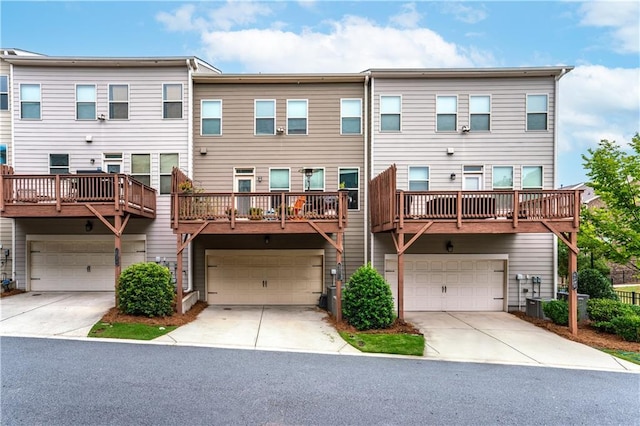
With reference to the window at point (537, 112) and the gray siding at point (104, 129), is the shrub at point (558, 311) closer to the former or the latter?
the window at point (537, 112)

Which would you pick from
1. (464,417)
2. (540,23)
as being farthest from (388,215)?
(540,23)

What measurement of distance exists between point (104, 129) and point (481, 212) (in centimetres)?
1276

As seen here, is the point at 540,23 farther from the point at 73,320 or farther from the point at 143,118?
the point at 73,320

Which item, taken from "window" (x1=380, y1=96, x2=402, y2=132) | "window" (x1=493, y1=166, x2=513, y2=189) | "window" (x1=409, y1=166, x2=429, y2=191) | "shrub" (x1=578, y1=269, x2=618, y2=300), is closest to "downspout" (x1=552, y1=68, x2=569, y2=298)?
"shrub" (x1=578, y1=269, x2=618, y2=300)

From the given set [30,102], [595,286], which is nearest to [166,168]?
[30,102]

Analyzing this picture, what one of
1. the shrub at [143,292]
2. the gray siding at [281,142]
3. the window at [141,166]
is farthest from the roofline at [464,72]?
the shrub at [143,292]

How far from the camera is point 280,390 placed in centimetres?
505

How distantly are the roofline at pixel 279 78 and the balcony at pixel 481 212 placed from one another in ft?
14.5

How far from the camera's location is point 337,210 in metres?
9.58

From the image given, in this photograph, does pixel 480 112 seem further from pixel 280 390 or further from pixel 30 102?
pixel 30 102

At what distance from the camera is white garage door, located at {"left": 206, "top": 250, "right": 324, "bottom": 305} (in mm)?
11586

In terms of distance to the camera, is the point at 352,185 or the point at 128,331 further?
the point at 352,185

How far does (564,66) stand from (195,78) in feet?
42.0

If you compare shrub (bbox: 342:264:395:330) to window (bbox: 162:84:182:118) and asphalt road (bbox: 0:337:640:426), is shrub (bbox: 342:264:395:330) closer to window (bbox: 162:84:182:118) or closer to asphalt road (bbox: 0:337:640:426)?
asphalt road (bbox: 0:337:640:426)
